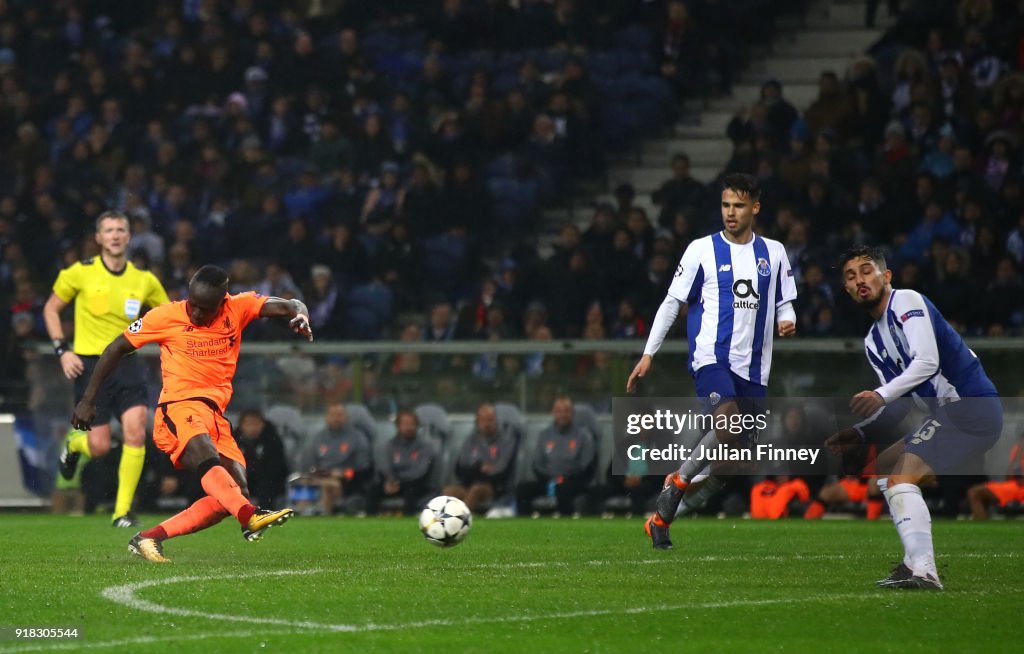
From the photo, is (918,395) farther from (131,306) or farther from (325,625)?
(131,306)

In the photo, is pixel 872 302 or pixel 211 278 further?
pixel 211 278

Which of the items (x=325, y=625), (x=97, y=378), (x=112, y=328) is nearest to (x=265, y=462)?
(x=112, y=328)

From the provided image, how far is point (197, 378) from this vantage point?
8625mm

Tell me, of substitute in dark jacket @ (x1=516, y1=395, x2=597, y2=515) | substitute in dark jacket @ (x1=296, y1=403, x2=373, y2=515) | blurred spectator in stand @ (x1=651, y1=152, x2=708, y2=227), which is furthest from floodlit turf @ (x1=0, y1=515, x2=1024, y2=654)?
blurred spectator in stand @ (x1=651, y1=152, x2=708, y2=227)

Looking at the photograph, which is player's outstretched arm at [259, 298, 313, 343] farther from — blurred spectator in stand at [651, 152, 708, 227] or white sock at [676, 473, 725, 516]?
blurred spectator in stand at [651, 152, 708, 227]

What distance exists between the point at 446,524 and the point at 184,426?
62.6 inches

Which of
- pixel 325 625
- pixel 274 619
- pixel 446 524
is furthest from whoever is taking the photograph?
pixel 446 524

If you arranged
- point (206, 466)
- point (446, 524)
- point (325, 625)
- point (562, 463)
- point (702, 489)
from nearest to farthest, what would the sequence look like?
point (325, 625) < point (206, 466) < point (446, 524) < point (702, 489) < point (562, 463)

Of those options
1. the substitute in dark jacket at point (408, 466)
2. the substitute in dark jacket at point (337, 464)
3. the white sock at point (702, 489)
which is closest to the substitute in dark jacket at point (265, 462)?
the substitute in dark jacket at point (337, 464)

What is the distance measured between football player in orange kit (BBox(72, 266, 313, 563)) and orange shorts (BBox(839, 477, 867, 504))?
6923 millimetres

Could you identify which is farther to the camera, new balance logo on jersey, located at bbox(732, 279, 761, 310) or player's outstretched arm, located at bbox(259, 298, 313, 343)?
new balance logo on jersey, located at bbox(732, 279, 761, 310)

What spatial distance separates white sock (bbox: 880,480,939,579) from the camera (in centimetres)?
719

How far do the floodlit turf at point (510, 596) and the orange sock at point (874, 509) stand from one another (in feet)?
10.6

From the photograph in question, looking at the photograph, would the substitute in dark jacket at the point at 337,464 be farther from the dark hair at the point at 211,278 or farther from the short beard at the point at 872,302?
the short beard at the point at 872,302
